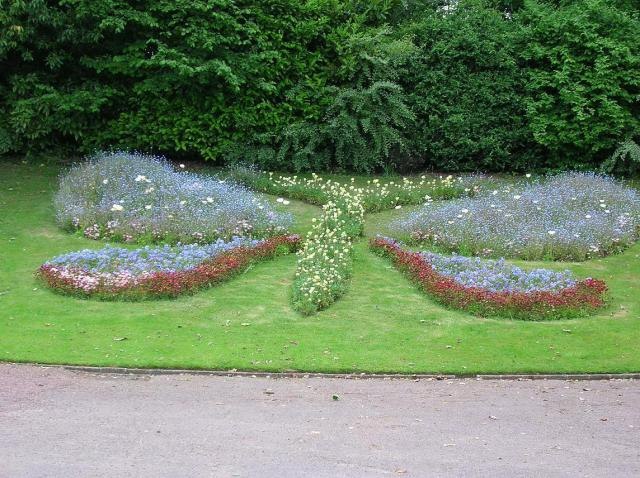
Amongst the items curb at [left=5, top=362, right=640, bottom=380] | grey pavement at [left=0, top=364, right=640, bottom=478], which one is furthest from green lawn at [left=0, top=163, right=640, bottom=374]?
grey pavement at [left=0, top=364, right=640, bottom=478]

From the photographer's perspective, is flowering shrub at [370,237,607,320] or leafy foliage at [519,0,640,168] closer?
flowering shrub at [370,237,607,320]

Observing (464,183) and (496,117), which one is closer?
(464,183)

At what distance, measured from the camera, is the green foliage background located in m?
16.7

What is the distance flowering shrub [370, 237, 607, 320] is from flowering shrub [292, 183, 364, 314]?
1.00 meters

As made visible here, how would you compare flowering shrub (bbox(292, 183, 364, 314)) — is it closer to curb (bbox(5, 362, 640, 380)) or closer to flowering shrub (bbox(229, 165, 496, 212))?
flowering shrub (bbox(229, 165, 496, 212))

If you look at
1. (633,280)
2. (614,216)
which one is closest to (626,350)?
(633,280)

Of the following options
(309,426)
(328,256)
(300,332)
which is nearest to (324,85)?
→ (328,256)

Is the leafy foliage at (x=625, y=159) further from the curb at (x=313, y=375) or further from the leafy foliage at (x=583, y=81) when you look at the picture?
the curb at (x=313, y=375)

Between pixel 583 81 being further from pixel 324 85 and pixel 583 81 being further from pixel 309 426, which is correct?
pixel 309 426

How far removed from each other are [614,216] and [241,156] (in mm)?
8241

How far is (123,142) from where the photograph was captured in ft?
57.1

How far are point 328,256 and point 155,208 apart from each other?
3298 mm

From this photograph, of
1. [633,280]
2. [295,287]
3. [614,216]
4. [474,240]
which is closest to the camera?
[295,287]

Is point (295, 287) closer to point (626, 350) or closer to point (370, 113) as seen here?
point (626, 350)
